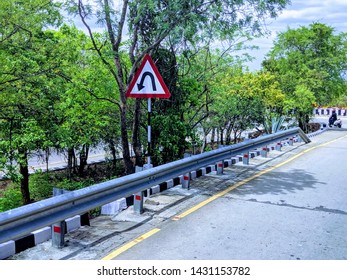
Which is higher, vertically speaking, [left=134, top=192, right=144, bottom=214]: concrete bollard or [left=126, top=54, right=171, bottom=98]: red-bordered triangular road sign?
[left=126, top=54, right=171, bottom=98]: red-bordered triangular road sign

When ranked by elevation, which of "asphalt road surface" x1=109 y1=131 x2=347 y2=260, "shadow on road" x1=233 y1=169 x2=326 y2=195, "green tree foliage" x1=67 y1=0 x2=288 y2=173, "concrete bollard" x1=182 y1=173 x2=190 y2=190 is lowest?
"asphalt road surface" x1=109 y1=131 x2=347 y2=260

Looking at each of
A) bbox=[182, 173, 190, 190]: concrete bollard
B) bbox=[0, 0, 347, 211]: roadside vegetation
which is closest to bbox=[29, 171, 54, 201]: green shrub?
bbox=[0, 0, 347, 211]: roadside vegetation

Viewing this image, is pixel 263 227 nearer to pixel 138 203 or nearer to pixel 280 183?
pixel 138 203

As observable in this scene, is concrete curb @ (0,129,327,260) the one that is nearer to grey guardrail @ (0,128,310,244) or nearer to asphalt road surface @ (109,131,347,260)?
grey guardrail @ (0,128,310,244)

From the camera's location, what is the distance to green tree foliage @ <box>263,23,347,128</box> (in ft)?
82.7

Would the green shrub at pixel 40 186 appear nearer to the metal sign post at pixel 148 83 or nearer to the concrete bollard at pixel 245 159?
the concrete bollard at pixel 245 159

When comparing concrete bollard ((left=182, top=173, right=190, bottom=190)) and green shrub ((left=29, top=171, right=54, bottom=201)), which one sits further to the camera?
green shrub ((left=29, top=171, right=54, bottom=201))

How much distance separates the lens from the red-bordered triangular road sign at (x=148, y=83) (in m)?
6.84

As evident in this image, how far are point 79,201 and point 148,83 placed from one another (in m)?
2.90

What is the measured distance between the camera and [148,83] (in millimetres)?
6930

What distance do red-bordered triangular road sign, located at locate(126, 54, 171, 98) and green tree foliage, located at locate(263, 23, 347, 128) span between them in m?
19.1

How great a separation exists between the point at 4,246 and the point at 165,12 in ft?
20.2

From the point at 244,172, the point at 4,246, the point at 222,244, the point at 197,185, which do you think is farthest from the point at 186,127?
the point at 4,246

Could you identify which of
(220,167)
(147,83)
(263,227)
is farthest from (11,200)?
(263,227)
